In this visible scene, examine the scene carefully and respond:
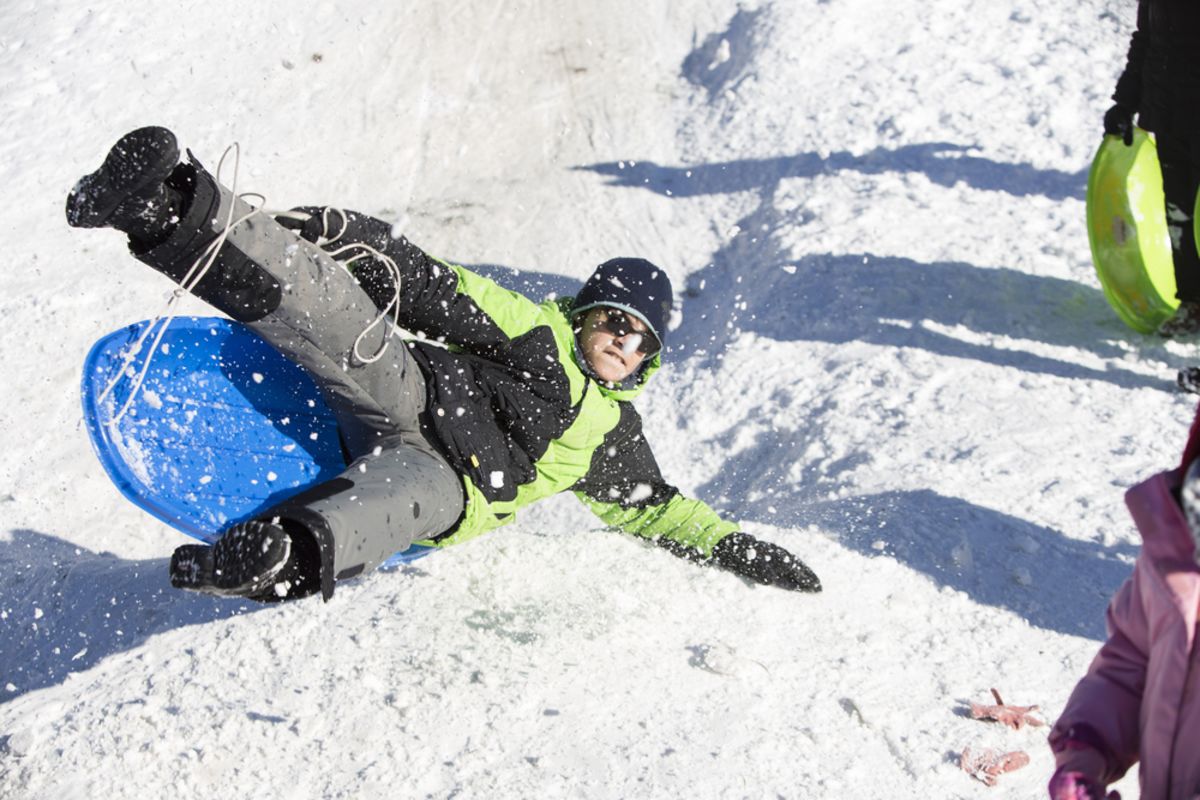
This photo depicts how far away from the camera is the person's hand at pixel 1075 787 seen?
5.37 feet

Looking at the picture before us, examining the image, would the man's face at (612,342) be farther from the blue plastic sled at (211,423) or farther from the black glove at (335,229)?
the blue plastic sled at (211,423)

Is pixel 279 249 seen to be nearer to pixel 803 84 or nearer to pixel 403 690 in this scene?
pixel 403 690

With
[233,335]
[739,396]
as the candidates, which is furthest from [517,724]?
[739,396]

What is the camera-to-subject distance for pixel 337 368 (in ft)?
9.71

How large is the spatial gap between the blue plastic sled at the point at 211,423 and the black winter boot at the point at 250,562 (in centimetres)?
105

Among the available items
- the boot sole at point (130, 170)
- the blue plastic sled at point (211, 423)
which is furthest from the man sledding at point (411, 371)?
the blue plastic sled at point (211, 423)

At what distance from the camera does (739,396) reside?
4.83 m

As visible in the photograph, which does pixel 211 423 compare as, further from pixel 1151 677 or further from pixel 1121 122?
pixel 1121 122

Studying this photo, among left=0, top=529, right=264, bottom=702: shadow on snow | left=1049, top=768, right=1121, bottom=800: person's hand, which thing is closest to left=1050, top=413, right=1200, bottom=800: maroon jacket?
left=1049, top=768, right=1121, bottom=800: person's hand

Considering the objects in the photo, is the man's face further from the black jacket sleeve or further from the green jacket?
the black jacket sleeve

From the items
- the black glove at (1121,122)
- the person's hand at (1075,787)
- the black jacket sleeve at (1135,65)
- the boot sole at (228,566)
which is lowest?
the boot sole at (228,566)

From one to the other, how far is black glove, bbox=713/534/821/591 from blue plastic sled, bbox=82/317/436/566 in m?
1.02

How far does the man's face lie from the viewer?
3.30m

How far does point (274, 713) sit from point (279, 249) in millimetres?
1225
